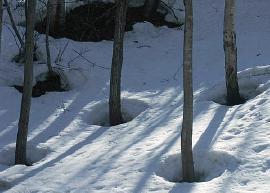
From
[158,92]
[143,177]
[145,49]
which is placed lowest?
[143,177]

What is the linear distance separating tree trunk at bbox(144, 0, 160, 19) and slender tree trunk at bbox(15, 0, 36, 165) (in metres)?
9.36

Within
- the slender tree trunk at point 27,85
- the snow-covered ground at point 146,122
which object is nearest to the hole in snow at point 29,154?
the snow-covered ground at point 146,122

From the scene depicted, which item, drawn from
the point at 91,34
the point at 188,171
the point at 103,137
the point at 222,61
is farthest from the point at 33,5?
the point at 91,34

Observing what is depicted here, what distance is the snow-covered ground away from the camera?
7621 millimetres

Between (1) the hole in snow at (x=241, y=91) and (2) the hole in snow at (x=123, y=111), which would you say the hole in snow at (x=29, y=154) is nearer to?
(2) the hole in snow at (x=123, y=111)

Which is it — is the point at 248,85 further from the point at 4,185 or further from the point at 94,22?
the point at 94,22

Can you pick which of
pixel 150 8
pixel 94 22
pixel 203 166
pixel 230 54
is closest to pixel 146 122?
pixel 230 54

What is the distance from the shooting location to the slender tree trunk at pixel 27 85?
8.59 m

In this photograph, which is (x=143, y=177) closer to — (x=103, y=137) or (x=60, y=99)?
(x=103, y=137)

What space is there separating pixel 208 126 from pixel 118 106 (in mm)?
2251

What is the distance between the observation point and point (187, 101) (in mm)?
7340

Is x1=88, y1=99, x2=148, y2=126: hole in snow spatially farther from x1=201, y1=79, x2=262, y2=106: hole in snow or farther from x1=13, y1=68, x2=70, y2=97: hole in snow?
x1=13, y1=68, x2=70, y2=97: hole in snow

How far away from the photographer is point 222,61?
13578mm

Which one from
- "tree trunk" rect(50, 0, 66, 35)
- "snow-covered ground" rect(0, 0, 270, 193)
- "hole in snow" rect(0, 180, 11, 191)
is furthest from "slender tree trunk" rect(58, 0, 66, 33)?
"hole in snow" rect(0, 180, 11, 191)
